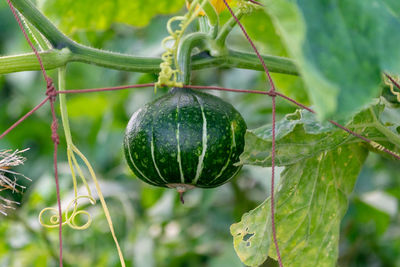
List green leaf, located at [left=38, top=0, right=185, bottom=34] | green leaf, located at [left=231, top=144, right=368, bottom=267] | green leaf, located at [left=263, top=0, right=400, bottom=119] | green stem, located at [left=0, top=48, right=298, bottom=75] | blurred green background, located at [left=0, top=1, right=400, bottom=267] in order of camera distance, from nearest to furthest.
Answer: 1. green leaf, located at [left=263, top=0, right=400, bottom=119]
2. green stem, located at [left=0, top=48, right=298, bottom=75]
3. green leaf, located at [left=231, top=144, right=368, bottom=267]
4. green leaf, located at [left=38, top=0, right=185, bottom=34]
5. blurred green background, located at [left=0, top=1, right=400, bottom=267]

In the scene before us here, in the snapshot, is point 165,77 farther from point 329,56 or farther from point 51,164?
point 51,164

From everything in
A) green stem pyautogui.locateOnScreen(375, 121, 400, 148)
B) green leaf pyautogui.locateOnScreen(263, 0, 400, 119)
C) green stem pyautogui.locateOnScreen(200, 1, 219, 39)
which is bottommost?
green stem pyautogui.locateOnScreen(375, 121, 400, 148)

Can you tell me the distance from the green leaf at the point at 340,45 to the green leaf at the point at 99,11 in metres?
0.96

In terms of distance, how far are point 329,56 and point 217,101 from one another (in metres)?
Result: 0.55

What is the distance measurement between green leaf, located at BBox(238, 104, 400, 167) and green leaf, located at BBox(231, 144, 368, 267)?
9cm

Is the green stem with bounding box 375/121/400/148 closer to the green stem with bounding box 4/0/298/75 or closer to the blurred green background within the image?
the green stem with bounding box 4/0/298/75

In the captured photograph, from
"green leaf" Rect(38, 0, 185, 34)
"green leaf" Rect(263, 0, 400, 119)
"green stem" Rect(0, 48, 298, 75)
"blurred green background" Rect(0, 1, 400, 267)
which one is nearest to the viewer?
"green leaf" Rect(263, 0, 400, 119)

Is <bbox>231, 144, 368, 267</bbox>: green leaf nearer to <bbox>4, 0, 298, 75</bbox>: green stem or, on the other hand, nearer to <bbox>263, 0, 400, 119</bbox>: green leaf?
<bbox>4, 0, 298, 75</bbox>: green stem

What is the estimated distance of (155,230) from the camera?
7.15ft

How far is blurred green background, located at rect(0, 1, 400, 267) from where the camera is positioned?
6.77 feet

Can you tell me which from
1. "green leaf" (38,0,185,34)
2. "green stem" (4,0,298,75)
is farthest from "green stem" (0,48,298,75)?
"green leaf" (38,0,185,34)

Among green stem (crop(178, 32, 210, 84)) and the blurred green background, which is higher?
green stem (crop(178, 32, 210, 84))

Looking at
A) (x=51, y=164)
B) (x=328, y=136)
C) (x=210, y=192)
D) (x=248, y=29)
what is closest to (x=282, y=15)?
(x=328, y=136)

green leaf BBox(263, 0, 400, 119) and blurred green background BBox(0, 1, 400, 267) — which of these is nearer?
green leaf BBox(263, 0, 400, 119)
